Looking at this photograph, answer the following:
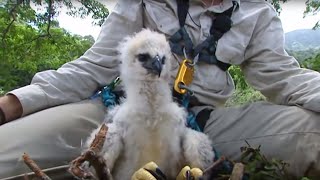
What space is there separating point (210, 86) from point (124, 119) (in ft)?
1.57

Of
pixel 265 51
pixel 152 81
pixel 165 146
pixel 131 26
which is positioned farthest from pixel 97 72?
pixel 265 51

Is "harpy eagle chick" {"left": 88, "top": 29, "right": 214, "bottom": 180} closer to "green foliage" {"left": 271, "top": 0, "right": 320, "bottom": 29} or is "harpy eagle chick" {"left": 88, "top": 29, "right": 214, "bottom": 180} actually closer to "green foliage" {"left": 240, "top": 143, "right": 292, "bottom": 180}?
"green foliage" {"left": 240, "top": 143, "right": 292, "bottom": 180}

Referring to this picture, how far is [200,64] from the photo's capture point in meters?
2.08

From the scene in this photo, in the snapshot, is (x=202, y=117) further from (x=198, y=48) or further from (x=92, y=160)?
(x=92, y=160)

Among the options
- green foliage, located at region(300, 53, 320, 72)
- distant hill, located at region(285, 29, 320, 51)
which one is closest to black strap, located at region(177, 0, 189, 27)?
green foliage, located at region(300, 53, 320, 72)

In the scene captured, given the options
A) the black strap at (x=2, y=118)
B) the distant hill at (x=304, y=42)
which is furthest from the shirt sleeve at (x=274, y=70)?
the distant hill at (x=304, y=42)

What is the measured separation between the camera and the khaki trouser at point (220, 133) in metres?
1.73

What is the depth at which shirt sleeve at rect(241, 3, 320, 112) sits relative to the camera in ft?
6.23

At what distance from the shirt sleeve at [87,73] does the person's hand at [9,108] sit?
2 centimetres

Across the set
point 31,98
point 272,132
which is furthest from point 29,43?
point 272,132

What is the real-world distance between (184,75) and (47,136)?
1.80 feet

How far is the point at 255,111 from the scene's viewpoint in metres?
1.96

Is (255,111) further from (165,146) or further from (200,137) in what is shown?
(165,146)

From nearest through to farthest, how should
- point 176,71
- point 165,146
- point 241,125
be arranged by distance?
point 165,146 < point 241,125 < point 176,71
